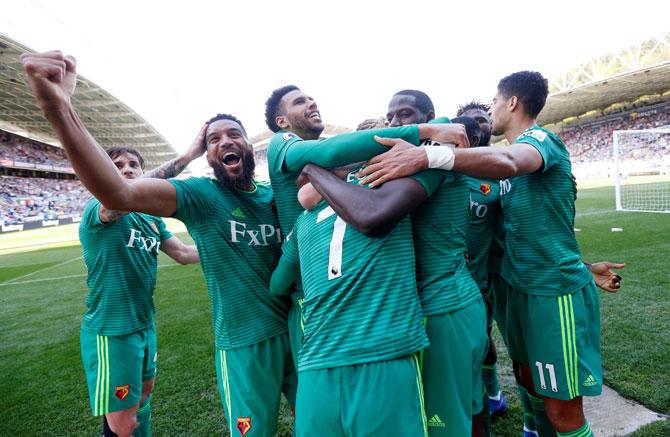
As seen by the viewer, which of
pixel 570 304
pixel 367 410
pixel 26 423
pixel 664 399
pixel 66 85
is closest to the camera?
pixel 367 410

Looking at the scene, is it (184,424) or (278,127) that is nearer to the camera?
(278,127)

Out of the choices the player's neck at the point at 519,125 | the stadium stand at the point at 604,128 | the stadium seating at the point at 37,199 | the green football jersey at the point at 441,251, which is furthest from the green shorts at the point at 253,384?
the stadium stand at the point at 604,128

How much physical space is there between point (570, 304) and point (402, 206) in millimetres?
1422

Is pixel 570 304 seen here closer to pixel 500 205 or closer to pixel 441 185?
pixel 500 205

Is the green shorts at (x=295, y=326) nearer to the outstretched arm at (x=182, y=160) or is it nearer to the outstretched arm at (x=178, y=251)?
the outstretched arm at (x=182, y=160)

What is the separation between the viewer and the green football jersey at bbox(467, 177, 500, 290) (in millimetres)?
2719

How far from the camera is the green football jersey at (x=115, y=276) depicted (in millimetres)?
2793

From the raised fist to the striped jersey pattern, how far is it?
43.3 inches

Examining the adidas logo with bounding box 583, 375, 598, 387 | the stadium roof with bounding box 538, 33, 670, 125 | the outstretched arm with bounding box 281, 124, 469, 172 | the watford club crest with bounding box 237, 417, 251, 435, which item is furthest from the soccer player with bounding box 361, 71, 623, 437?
the stadium roof with bounding box 538, 33, 670, 125

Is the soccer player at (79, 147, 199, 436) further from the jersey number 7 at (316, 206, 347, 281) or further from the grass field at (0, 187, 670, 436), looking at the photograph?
the jersey number 7 at (316, 206, 347, 281)

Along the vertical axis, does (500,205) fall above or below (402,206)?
below

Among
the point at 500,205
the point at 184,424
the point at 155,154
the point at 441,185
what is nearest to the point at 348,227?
the point at 441,185

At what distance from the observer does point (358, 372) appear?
140 centimetres

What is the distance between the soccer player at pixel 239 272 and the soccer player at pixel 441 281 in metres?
0.80
